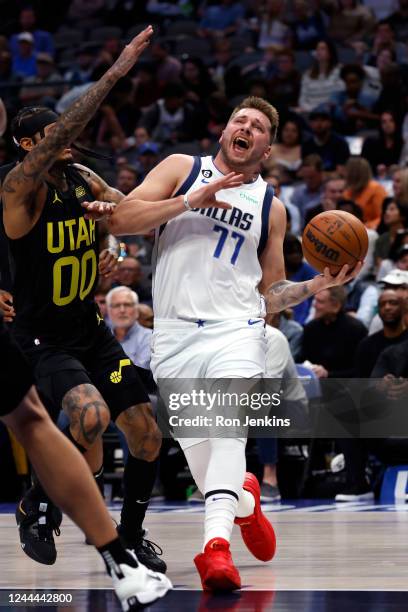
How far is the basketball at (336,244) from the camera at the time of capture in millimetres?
5336

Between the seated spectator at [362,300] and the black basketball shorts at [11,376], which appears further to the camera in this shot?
the seated spectator at [362,300]

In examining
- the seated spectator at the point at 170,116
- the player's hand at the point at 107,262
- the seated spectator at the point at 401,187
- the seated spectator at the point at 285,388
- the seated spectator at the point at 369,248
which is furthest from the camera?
the seated spectator at the point at 170,116

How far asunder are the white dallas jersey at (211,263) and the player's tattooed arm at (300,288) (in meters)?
0.19

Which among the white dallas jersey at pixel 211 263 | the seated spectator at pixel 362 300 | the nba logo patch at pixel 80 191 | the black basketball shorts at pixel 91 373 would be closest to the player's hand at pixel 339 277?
the white dallas jersey at pixel 211 263

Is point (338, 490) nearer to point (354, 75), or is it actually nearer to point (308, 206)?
point (308, 206)

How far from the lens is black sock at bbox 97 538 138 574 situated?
12.3 feet

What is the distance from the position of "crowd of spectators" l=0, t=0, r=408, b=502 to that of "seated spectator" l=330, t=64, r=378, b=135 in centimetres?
2

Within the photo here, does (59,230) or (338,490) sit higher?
(59,230)

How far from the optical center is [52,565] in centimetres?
565

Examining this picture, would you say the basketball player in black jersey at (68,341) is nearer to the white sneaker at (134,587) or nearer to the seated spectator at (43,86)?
the white sneaker at (134,587)

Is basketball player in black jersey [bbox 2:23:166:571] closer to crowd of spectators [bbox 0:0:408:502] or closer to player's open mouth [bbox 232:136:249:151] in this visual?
player's open mouth [bbox 232:136:249:151]

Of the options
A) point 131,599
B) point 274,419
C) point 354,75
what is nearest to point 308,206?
point 354,75

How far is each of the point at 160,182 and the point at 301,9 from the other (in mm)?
11330

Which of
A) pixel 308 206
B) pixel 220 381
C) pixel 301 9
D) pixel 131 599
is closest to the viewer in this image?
pixel 131 599
